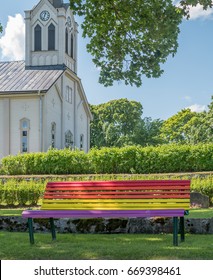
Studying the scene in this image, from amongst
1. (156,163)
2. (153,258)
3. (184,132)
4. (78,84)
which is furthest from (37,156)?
(184,132)

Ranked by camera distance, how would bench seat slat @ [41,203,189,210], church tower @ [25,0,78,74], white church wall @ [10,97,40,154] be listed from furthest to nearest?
1. church tower @ [25,0,78,74]
2. white church wall @ [10,97,40,154]
3. bench seat slat @ [41,203,189,210]

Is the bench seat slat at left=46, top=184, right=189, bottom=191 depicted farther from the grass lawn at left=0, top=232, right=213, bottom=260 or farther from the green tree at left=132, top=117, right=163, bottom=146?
the green tree at left=132, top=117, right=163, bottom=146

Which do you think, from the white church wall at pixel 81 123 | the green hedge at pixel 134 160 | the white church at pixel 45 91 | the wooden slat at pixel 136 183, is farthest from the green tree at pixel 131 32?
the white church wall at pixel 81 123

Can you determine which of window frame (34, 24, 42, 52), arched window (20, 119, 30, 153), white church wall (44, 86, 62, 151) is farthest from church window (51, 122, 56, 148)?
window frame (34, 24, 42, 52)

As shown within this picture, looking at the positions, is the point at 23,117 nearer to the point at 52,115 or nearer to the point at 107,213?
the point at 52,115

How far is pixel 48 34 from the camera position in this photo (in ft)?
108

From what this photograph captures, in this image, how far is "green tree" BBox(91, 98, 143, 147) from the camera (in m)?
43.2

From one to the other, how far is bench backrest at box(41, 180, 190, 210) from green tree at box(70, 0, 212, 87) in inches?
151

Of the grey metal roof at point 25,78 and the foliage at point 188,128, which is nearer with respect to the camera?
the grey metal roof at point 25,78

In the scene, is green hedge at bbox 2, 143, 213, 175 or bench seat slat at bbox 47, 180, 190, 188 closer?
bench seat slat at bbox 47, 180, 190, 188

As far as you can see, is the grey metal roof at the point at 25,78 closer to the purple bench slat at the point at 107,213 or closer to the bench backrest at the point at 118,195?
the bench backrest at the point at 118,195

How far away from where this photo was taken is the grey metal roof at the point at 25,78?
29.8 meters

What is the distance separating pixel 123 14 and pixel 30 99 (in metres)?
19.4

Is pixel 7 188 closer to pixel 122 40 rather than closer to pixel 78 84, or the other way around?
pixel 122 40
